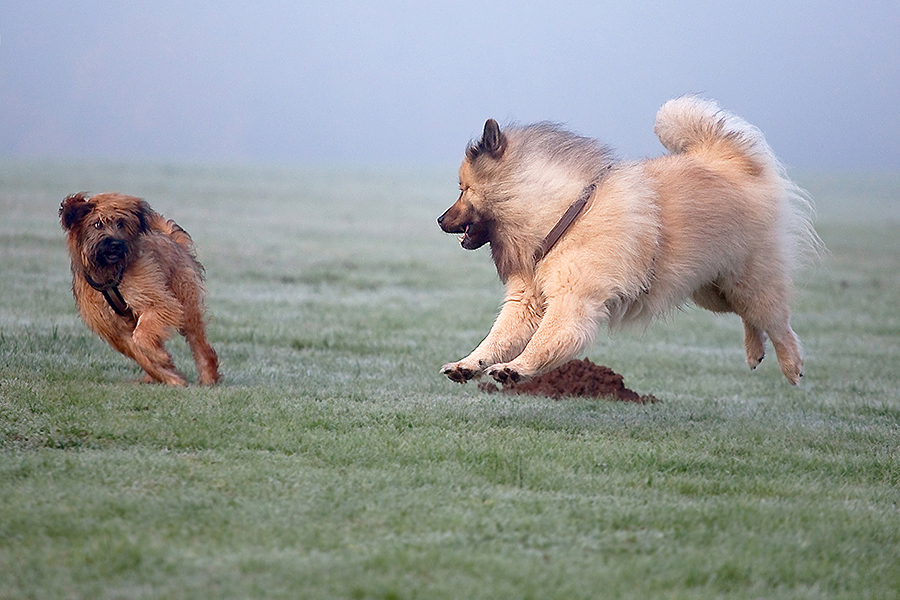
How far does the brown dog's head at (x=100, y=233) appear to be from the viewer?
7091mm

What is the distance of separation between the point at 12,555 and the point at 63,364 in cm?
429

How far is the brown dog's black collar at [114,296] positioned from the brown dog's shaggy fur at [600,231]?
251 centimetres

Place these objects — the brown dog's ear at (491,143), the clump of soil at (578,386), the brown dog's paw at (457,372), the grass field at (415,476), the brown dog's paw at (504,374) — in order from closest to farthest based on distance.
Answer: the grass field at (415,476), the brown dog's paw at (504,374), the brown dog's paw at (457,372), the brown dog's ear at (491,143), the clump of soil at (578,386)

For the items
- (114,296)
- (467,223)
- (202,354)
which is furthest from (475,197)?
(114,296)

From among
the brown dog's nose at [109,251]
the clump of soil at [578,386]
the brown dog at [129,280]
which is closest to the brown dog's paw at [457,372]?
the clump of soil at [578,386]

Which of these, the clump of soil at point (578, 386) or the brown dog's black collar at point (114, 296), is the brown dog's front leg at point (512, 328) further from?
the brown dog's black collar at point (114, 296)

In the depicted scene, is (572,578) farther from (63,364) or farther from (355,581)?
(63,364)

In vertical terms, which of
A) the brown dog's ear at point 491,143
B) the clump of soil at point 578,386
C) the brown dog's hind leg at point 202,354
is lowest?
the clump of soil at point 578,386

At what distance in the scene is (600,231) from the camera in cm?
667

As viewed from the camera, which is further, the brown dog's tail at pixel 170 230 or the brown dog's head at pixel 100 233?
the brown dog's tail at pixel 170 230

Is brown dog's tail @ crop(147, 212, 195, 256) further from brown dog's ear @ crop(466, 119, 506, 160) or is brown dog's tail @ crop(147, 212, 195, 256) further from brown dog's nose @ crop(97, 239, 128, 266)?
brown dog's ear @ crop(466, 119, 506, 160)

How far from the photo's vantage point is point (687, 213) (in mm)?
7098

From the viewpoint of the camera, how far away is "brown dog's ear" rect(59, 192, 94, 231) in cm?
717

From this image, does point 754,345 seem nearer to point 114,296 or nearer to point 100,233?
point 114,296
